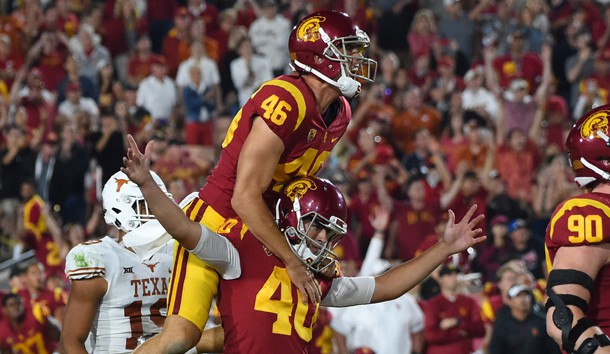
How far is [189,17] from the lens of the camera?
626 inches

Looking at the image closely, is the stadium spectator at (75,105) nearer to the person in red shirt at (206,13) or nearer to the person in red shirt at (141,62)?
the person in red shirt at (141,62)

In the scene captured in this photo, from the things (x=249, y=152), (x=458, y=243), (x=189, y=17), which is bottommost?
(x=189, y=17)

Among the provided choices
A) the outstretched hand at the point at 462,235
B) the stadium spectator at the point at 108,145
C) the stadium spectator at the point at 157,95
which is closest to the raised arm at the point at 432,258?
the outstretched hand at the point at 462,235

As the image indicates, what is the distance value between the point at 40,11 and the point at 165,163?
433 centimetres

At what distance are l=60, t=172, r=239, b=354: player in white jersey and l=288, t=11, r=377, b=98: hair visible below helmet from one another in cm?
86

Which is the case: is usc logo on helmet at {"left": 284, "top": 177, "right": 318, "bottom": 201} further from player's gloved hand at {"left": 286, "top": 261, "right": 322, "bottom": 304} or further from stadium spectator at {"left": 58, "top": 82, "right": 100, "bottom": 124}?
stadium spectator at {"left": 58, "top": 82, "right": 100, "bottom": 124}

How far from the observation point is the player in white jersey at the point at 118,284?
563 centimetres

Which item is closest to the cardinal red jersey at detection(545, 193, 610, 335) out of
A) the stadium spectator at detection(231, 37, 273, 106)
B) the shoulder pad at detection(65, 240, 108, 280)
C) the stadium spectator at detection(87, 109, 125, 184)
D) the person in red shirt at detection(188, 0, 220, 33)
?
the shoulder pad at detection(65, 240, 108, 280)

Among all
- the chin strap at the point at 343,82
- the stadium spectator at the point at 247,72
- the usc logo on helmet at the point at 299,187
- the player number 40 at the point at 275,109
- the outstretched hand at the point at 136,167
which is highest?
the chin strap at the point at 343,82

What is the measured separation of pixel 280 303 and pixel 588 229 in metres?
1.38

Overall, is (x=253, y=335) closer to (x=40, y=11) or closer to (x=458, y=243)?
(x=458, y=243)

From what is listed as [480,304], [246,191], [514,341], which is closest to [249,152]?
[246,191]

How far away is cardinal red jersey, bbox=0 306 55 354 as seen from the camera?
10.1 m

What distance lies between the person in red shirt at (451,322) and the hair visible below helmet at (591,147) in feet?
16.9
